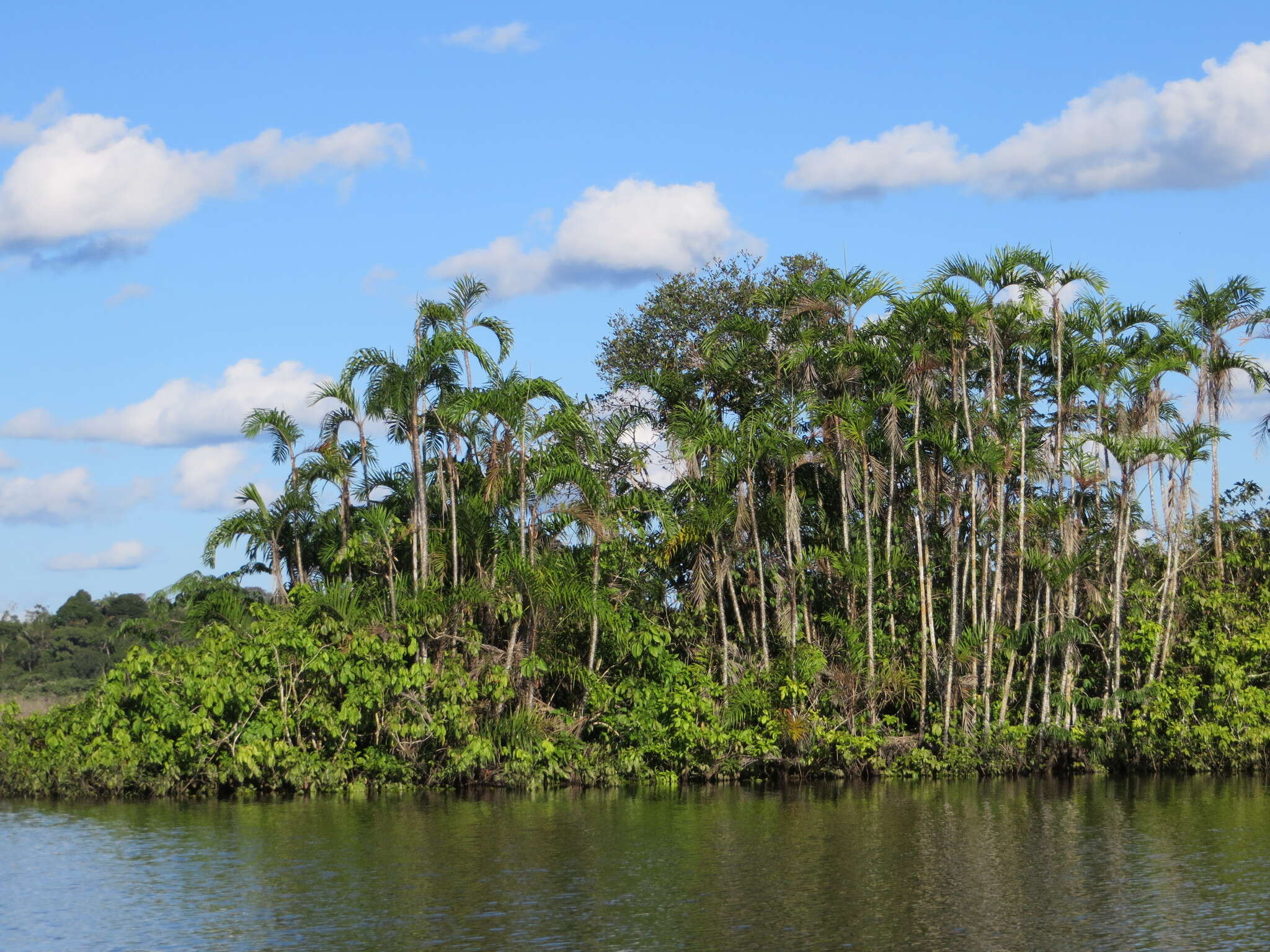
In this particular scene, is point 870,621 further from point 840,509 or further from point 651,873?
point 651,873

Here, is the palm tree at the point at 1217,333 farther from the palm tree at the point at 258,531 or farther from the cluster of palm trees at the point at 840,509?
the palm tree at the point at 258,531

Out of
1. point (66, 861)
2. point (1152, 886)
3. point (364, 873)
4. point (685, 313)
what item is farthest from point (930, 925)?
point (685, 313)

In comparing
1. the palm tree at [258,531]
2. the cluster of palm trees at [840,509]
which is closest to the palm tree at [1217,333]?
the cluster of palm trees at [840,509]

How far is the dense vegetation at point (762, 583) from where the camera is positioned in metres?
26.0

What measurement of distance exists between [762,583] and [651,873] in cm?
1174

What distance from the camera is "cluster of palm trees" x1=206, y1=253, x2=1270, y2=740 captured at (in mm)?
27422

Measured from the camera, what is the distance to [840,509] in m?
30.6

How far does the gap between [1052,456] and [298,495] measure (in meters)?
15.6

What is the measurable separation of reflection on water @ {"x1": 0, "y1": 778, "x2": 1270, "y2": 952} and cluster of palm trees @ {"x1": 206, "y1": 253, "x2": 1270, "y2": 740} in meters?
4.16

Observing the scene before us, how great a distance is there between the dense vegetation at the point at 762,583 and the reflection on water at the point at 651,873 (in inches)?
87.2

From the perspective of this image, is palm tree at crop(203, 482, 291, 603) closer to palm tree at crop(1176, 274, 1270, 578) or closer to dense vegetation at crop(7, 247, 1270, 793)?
dense vegetation at crop(7, 247, 1270, 793)

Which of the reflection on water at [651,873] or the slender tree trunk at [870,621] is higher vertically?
the slender tree trunk at [870,621]

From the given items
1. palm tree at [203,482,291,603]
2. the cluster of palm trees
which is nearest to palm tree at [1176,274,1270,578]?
the cluster of palm trees

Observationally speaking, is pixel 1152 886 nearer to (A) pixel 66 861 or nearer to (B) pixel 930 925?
(B) pixel 930 925
